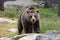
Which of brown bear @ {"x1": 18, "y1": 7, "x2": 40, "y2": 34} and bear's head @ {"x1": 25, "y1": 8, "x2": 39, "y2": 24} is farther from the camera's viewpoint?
brown bear @ {"x1": 18, "y1": 7, "x2": 40, "y2": 34}

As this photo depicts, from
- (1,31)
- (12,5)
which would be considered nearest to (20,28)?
(1,31)

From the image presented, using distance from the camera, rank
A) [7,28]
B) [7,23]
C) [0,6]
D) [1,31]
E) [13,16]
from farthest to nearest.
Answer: [0,6] < [13,16] < [7,23] < [7,28] < [1,31]

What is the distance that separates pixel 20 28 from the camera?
30.5 ft

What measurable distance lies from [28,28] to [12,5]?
42.8ft

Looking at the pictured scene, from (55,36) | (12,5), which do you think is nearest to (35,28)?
(55,36)

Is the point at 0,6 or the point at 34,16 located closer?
the point at 34,16

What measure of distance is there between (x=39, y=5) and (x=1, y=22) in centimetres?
887

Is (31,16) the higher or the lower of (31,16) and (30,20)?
the higher

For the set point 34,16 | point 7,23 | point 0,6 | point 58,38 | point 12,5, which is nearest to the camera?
point 58,38

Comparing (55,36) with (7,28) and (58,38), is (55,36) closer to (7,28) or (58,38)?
(58,38)

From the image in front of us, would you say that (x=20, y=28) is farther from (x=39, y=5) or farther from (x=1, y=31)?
(x=39, y=5)

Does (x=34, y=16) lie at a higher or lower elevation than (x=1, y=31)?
higher

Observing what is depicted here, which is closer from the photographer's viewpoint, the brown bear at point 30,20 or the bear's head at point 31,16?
the bear's head at point 31,16

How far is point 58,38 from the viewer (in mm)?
5430
